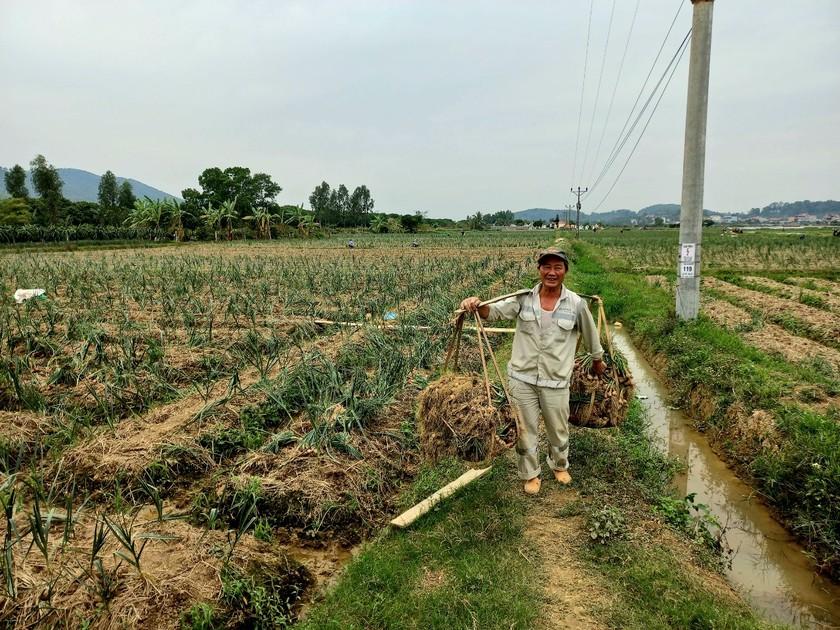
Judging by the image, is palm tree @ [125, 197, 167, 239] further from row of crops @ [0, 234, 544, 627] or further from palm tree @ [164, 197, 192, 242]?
row of crops @ [0, 234, 544, 627]

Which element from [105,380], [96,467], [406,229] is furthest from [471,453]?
[406,229]

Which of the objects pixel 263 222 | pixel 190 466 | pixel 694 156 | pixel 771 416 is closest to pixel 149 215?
pixel 263 222

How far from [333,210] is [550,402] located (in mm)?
77474

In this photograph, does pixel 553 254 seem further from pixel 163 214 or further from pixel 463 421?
pixel 163 214

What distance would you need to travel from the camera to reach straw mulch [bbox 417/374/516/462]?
10.3ft

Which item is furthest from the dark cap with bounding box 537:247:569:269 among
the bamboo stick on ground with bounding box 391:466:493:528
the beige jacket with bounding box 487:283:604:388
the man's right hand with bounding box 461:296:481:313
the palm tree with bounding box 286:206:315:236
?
the palm tree with bounding box 286:206:315:236

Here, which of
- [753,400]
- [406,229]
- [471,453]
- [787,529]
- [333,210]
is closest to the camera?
[471,453]

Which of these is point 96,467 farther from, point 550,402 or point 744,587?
point 744,587

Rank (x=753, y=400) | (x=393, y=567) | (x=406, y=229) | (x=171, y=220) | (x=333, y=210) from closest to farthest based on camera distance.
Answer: (x=393, y=567)
(x=753, y=400)
(x=171, y=220)
(x=406, y=229)
(x=333, y=210)

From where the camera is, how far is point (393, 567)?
2861 mm

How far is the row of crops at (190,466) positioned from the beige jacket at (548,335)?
1.39 m

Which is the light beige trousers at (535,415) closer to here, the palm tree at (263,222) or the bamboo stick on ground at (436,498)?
the bamboo stick on ground at (436,498)

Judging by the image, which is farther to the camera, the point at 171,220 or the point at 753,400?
the point at 171,220

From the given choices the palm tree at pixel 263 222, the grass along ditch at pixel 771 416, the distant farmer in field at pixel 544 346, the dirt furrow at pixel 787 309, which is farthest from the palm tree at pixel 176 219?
the distant farmer in field at pixel 544 346
